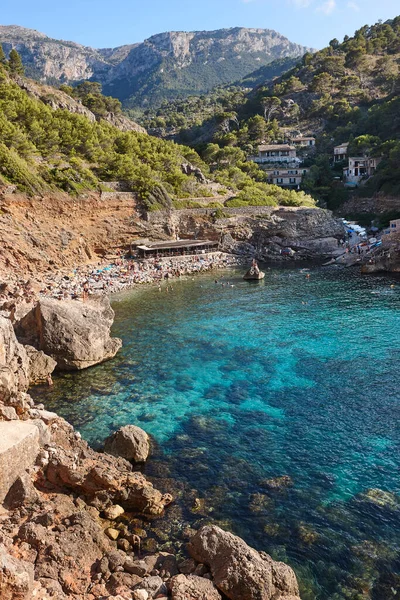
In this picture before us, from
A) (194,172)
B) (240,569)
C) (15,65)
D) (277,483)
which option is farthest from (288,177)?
(240,569)

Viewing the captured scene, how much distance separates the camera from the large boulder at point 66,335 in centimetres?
2783

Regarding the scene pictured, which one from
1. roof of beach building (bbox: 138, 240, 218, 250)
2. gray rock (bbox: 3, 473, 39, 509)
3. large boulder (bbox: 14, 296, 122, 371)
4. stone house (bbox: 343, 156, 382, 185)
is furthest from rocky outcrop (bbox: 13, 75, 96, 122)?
gray rock (bbox: 3, 473, 39, 509)

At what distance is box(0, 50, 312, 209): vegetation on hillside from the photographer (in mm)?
57562

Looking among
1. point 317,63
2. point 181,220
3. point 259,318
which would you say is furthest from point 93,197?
point 317,63

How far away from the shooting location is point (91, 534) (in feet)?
41.4

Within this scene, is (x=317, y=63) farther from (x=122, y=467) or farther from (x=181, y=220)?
(x=122, y=467)

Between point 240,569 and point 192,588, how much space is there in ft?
4.46

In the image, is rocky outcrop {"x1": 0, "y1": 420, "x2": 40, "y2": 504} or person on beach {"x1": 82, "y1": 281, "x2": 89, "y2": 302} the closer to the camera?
rocky outcrop {"x1": 0, "y1": 420, "x2": 40, "y2": 504}

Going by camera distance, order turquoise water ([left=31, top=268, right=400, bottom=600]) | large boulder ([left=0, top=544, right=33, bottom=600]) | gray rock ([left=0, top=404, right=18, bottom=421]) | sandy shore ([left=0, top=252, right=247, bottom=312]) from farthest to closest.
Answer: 1. sandy shore ([left=0, top=252, right=247, bottom=312])
2. gray rock ([left=0, top=404, right=18, bottom=421])
3. turquoise water ([left=31, top=268, right=400, bottom=600])
4. large boulder ([left=0, top=544, right=33, bottom=600])

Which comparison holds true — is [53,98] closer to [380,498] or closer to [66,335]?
[66,335]

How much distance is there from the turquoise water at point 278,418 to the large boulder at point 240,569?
3.43ft

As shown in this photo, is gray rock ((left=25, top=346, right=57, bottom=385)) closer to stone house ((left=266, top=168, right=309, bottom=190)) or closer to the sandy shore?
the sandy shore

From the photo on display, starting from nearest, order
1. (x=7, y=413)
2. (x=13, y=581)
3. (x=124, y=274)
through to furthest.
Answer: (x=13, y=581), (x=7, y=413), (x=124, y=274)

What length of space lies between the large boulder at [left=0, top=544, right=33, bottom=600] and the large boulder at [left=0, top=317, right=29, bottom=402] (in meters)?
8.98
